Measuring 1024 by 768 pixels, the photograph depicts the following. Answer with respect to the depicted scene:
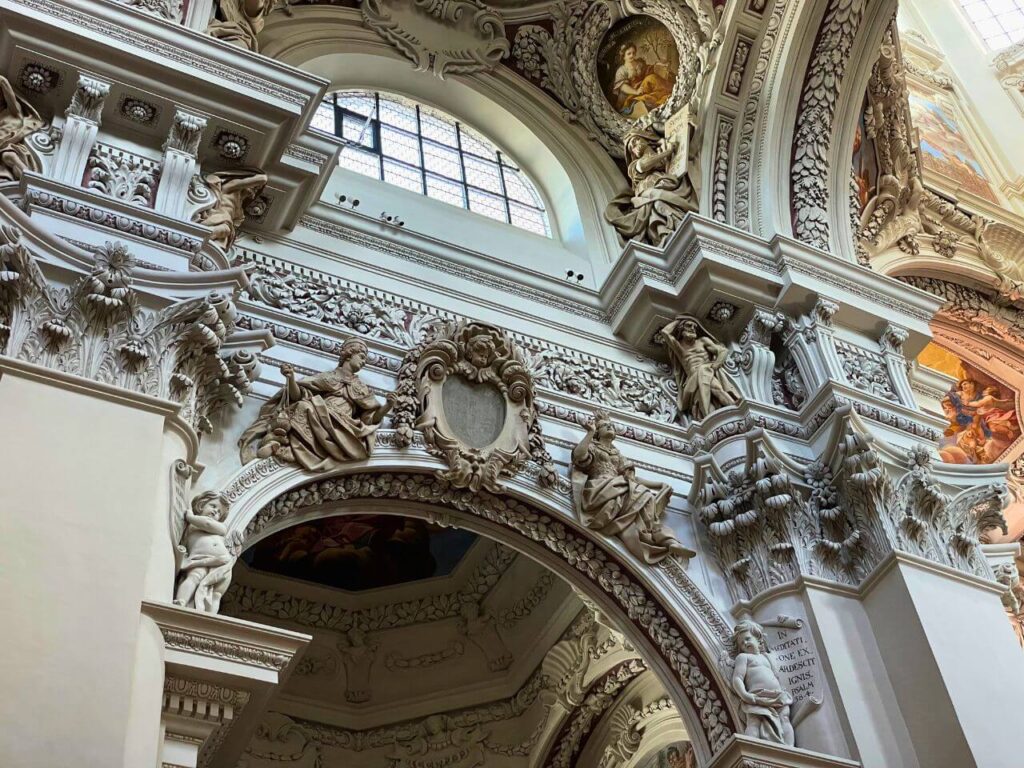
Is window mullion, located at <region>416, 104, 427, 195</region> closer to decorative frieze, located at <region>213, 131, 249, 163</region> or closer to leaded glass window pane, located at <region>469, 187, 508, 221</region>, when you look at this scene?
leaded glass window pane, located at <region>469, 187, 508, 221</region>

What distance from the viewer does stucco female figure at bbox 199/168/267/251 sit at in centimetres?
715

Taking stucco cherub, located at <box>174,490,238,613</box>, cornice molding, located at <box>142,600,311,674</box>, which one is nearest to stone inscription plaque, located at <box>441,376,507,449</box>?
stucco cherub, located at <box>174,490,238,613</box>

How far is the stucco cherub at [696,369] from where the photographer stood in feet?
28.6

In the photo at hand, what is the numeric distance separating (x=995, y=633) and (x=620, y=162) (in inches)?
216

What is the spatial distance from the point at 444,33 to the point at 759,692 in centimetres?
690

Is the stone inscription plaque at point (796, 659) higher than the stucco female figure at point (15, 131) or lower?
lower

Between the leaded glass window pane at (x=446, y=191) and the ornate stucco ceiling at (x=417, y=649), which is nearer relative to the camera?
the leaded glass window pane at (x=446, y=191)

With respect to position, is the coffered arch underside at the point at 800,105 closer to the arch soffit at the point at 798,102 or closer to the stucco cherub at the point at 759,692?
the arch soffit at the point at 798,102

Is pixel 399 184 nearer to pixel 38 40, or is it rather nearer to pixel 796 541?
pixel 38 40

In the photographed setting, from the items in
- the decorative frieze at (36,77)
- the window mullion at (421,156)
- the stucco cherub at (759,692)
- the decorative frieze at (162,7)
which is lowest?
the stucco cherub at (759,692)

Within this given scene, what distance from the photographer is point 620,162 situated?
36.1 feet

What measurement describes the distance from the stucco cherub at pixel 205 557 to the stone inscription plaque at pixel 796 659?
11.1ft

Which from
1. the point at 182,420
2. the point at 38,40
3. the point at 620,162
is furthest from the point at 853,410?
the point at 38,40

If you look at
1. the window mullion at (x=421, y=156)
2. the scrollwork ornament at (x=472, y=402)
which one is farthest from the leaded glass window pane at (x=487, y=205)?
the scrollwork ornament at (x=472, y=402)
